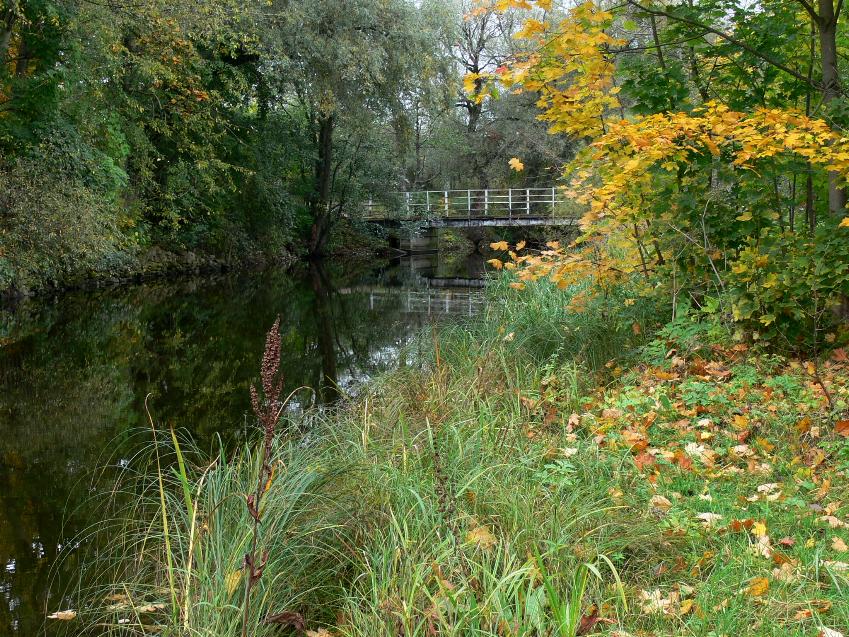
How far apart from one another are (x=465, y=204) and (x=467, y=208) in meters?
0.18

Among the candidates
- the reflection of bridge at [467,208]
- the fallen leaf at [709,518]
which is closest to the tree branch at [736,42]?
the fallen leaf at [709,518]

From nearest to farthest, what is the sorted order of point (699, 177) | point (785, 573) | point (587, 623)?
point (587, 623), point (785, 573), point (699, 177)

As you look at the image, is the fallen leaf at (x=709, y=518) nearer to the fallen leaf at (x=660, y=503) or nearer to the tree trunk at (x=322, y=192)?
the fallen leaf at (x=660, y=503)

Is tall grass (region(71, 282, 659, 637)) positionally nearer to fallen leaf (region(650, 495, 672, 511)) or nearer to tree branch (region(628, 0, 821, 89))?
fallen leaf (region(650, 495, 672, 511))

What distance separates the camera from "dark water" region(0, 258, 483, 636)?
14.2ft

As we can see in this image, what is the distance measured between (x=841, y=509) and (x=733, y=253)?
275cm

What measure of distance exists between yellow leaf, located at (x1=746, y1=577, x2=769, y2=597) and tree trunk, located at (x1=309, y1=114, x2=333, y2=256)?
21.7m

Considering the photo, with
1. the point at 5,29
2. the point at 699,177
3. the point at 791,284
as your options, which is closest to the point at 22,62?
the point at 5,29

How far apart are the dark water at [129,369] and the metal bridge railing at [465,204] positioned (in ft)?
34.3

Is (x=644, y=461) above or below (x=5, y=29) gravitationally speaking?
below

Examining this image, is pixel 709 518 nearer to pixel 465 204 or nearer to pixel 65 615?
pixel 65 615

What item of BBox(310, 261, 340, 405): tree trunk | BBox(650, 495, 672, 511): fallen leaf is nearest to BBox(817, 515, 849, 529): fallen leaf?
BBox(650, 495, 672, 511): fallen leaf

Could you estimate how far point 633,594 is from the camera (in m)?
2.64

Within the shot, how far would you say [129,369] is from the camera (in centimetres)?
882
